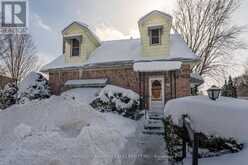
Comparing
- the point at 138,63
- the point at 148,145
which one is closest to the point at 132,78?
the point at 138,63

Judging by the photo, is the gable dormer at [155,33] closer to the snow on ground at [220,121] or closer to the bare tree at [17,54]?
the snow on ground at [220,121]

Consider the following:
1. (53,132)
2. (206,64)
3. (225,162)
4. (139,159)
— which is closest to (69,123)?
(53,132)

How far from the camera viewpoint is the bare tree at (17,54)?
23.4 m

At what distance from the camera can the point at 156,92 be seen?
533 inches

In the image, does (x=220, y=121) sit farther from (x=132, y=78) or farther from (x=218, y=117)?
(x=132, y=78)

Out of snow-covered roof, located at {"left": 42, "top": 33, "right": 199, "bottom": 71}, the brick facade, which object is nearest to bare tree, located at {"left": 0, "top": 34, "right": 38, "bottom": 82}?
snow-covered roof, located at {"left": 42, "top": 33, "right": 199, "bottom": 71}

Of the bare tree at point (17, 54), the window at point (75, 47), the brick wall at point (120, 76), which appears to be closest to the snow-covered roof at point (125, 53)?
the brick wall at point (120, 76)

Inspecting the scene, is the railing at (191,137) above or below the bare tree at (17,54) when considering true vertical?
below

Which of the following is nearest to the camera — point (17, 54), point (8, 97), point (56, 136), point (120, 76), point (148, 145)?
point (56, 136)

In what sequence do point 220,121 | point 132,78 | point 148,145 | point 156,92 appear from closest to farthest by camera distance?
point 220,121, point 148,145, point 156,92, point 132,78

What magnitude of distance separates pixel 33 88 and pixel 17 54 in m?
12.3

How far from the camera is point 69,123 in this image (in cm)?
675

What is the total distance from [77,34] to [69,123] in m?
10.0

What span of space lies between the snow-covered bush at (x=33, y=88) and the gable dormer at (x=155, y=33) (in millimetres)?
6714
